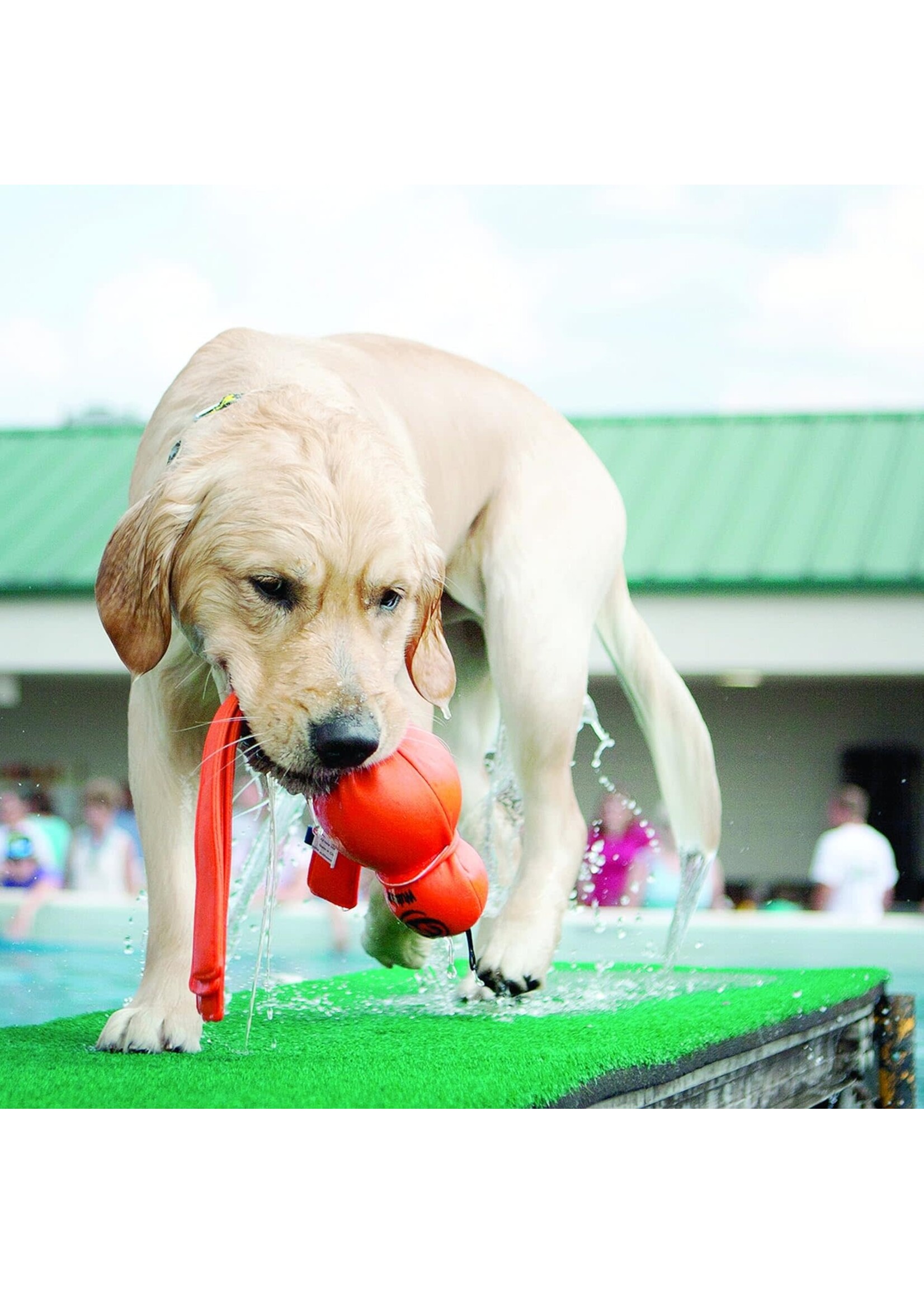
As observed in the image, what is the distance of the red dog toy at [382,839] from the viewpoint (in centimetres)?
292

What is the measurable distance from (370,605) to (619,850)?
6.88 meters

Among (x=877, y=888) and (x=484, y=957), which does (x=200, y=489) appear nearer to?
(x=484, y=957)

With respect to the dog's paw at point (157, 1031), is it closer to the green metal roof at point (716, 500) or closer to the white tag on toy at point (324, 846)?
the white tag on toy at point (324, 846)

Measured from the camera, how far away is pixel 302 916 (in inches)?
381

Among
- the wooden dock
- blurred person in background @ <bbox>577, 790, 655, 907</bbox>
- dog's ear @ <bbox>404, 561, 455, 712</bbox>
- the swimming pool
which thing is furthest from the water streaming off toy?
blurred person in background @ <bbox>577, 790, 655, 907</bbox>

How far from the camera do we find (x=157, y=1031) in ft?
11.4

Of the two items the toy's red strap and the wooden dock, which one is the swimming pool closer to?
the wooden dock

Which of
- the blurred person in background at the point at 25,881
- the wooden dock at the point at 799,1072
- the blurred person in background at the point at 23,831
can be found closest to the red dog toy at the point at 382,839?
the wooden dock at the point at 799,1072

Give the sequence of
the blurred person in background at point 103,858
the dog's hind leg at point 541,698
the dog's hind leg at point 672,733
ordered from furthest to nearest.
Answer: the blurred person in background at point 103,858 → the dog's hind leg at point 672,733 → the dog's hind leg at point 541,698

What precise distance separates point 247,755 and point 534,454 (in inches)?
70.8

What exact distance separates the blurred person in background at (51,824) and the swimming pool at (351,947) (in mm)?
783

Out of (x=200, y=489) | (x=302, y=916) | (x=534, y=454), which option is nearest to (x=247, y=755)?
(x=200, y=489)

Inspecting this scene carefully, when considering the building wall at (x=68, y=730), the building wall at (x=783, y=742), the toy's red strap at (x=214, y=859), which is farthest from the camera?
the building wall at (x=68, y=730)

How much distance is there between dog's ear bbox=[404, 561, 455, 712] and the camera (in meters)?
3.14
